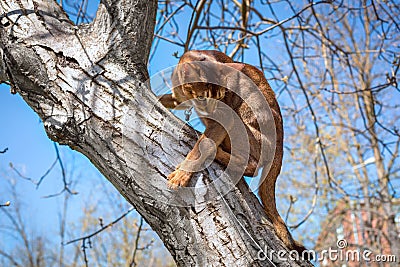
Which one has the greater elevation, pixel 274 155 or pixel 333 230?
pixel 333 230

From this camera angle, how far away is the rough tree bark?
1149mm

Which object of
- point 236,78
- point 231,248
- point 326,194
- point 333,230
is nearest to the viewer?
point 231,248

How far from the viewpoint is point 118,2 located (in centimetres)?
146

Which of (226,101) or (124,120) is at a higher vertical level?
(226,101)

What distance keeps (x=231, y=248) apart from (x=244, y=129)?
458mm

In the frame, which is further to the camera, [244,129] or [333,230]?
[333,230]

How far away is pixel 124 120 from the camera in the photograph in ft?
4.03

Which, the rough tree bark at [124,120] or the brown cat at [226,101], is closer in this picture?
the rough tree bark at [124,120]

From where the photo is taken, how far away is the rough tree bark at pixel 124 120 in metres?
1.15

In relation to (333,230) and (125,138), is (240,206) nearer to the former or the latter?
(125,138)

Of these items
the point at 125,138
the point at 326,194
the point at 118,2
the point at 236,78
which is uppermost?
the point at 326,194

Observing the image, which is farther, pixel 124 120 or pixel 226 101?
pixel 226 101

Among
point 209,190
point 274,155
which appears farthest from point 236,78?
point 209,190

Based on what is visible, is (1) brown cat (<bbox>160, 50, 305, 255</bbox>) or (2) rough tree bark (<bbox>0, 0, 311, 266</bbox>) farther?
(1) brown cat (<bbox>160, 50, 305, 255</bbox>)
